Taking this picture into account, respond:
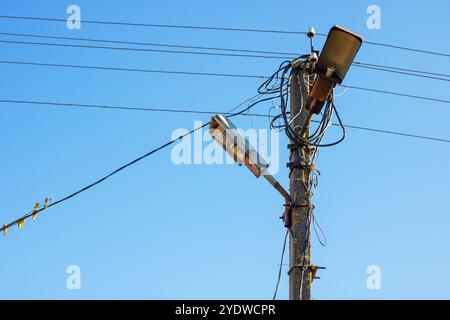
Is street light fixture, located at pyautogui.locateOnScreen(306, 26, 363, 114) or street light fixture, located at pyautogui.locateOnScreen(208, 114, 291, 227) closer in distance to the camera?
street light fixture, located at pyautogui.locateOnScreen(306, 26, 363, 114)

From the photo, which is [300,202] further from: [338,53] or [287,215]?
[338,53]

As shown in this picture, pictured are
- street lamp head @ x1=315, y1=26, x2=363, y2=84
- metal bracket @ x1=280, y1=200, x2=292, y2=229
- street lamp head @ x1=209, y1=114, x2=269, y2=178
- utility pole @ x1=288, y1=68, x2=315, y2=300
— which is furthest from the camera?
metal bracket @ x1=280, y1=200, x2=292, y2=229

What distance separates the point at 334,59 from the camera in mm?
8539

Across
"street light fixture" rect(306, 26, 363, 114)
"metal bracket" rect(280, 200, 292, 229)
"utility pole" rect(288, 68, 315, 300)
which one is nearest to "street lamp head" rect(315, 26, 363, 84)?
"street light fixture" rect(306, 26, 363, 114)

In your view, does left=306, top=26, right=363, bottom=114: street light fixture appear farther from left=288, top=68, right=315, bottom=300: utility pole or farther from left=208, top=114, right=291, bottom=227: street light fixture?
left=208, top=114, right=291, bottom=227: street light fixture

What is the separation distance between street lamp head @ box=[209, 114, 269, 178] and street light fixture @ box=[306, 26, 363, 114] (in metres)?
0.93

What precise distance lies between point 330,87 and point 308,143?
2.50 feet

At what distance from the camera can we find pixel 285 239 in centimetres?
903

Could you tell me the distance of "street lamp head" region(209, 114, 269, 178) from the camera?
8.67m

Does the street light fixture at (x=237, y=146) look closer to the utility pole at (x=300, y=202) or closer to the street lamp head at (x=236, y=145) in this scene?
the street lamp head at (x=236, y=145)

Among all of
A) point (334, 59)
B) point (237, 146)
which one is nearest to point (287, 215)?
point (237, 146)

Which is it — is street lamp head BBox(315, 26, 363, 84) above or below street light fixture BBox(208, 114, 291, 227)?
above

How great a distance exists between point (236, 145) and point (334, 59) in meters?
1.37
